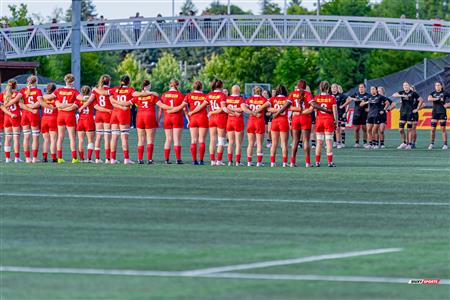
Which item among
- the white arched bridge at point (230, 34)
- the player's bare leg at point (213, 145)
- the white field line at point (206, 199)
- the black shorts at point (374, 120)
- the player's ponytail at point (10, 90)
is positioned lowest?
the white field line at point (206, 199)

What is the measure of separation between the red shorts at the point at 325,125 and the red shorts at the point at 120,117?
4.20 metres

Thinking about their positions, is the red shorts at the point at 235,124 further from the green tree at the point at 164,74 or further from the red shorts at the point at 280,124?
the green tree at the point at 164,74

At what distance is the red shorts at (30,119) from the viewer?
30.8m

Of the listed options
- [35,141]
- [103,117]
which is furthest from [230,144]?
[35,141]

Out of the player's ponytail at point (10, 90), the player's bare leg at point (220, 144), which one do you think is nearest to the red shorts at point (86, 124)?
the player's ponytail at point (10, 90)

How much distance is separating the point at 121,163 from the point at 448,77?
39.1m

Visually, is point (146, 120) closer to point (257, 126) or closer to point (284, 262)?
point (257, 126)

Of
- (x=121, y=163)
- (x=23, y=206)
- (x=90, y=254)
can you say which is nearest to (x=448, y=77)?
(x=121, y=163)

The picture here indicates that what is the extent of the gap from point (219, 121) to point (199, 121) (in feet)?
1.44

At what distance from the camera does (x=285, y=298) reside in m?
11.2

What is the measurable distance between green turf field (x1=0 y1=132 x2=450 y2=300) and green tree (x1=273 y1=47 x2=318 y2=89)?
83390mm

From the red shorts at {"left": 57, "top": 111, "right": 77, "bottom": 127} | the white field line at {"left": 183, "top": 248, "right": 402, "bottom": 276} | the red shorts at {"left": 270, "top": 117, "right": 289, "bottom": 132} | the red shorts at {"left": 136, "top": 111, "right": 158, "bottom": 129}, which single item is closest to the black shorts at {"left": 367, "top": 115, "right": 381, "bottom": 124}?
the red shorts at {"left": 270, "top": 117, "right": 289, "bottom": 132}

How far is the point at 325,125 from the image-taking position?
28.9 metres

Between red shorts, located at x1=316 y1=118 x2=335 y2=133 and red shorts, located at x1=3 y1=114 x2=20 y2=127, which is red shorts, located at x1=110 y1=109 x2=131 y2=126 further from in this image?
red shorts, located at x1=316 y1=118 x2=335 y2=133
